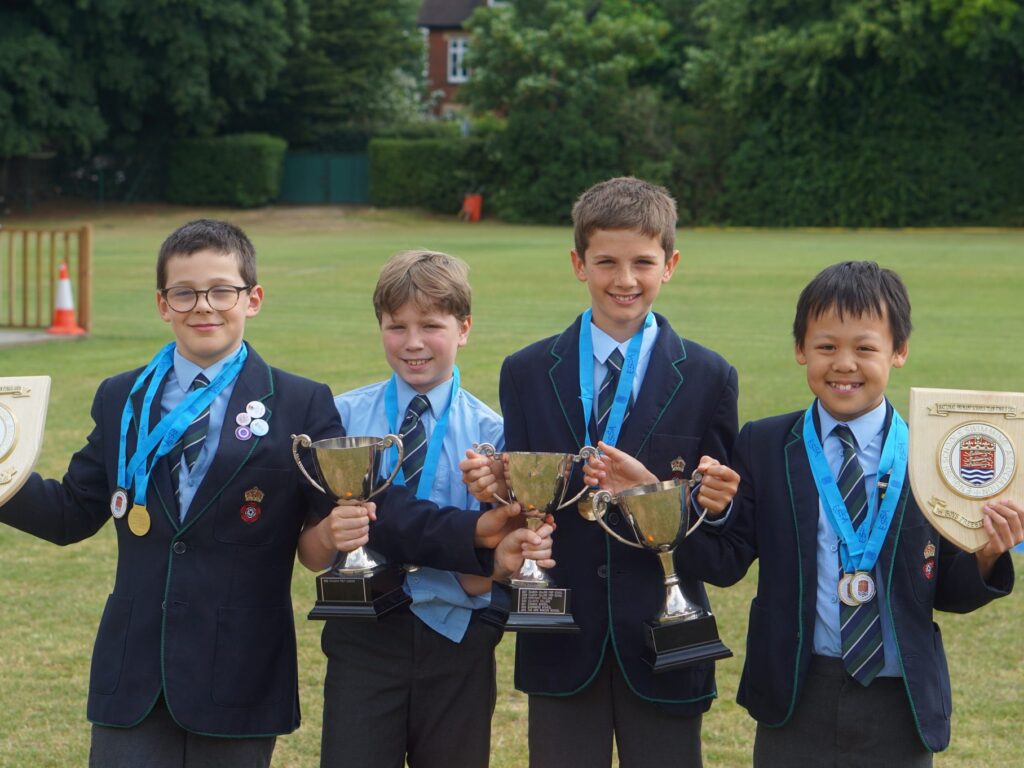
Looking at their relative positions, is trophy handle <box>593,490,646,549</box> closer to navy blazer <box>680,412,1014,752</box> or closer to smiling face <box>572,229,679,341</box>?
navy blazer <box>680,412,1014,752</box>

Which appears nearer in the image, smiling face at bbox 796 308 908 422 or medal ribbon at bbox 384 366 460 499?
smiling face at bbox 796 308 908 422

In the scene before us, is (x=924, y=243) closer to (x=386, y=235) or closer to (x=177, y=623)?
(x=386, y=235)

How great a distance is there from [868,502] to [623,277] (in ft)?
2.84

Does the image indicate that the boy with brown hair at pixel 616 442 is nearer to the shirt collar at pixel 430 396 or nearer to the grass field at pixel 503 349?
the shirt collar at pixel 430 396

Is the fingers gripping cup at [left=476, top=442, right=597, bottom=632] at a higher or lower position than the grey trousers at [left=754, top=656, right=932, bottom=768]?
higher

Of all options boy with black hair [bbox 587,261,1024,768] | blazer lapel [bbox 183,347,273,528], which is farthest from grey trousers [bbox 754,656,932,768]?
blazer lapel [bbox 183,347,273,528]

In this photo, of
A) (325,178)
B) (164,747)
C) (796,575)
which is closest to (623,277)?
(796,575)

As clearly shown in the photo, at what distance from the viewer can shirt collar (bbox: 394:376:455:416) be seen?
366cm

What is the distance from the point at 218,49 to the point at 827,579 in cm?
4539

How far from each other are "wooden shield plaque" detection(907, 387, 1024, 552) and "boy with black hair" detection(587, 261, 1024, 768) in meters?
0.11

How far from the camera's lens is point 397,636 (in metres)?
3.51

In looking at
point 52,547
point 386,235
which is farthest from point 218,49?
point 52,547

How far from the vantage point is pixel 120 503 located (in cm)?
331

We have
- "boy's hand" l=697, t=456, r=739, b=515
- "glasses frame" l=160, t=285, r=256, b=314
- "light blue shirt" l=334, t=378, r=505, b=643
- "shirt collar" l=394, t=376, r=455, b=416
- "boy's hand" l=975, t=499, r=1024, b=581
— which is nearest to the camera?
"boy's hand" l=975, t=499, r=1024, b=581
